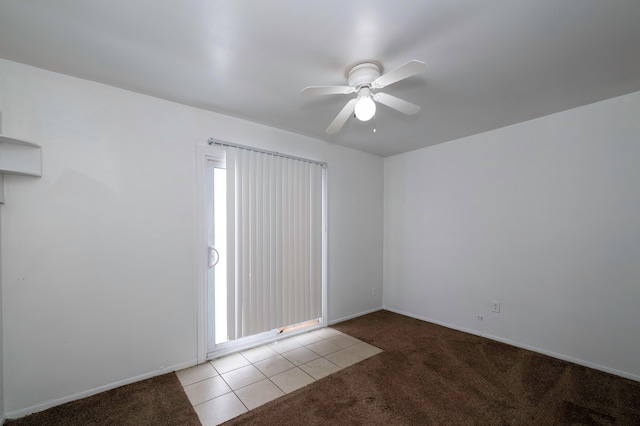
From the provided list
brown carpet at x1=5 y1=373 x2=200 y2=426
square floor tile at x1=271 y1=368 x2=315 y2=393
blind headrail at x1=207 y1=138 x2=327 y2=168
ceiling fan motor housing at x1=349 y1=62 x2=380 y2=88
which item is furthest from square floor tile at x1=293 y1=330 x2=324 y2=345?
ceiling fan motor housing at x1=349 y1=62 x2=380 y2=88

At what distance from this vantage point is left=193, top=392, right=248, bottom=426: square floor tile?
191 cm

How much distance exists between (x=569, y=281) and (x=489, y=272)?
0.73 meters

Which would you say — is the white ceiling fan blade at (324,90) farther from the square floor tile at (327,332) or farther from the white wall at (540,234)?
the square floor tile at (327,332)

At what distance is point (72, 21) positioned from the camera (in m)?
1.53

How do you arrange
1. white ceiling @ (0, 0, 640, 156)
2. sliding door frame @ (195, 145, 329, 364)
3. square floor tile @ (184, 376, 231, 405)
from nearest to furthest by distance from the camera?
white ceiling @ (0, 0, 640, 156)
square floor tile @ (184, 376, 231, 405)
sliding door frame @ (195, 145, 329, 364)

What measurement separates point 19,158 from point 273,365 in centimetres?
264

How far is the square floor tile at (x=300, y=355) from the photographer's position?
276 cm

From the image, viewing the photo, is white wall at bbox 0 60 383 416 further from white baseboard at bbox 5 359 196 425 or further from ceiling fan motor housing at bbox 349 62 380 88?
ceiling fan motor housing at bbox 349 62 380 88

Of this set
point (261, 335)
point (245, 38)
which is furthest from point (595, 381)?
point (245, 38)

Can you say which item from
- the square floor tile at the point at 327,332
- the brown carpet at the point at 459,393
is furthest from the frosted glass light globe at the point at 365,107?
the square floor tile at the point at 327,332

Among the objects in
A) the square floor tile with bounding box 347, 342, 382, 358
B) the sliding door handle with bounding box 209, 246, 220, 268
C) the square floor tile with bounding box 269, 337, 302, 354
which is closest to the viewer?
the sliding door handle with bounding box 209, 246, 220, 268

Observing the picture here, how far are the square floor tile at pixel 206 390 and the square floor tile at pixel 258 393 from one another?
155mm

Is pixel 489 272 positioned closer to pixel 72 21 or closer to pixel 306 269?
pixel 306 269

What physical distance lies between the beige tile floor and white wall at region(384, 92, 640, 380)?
5.09ft
